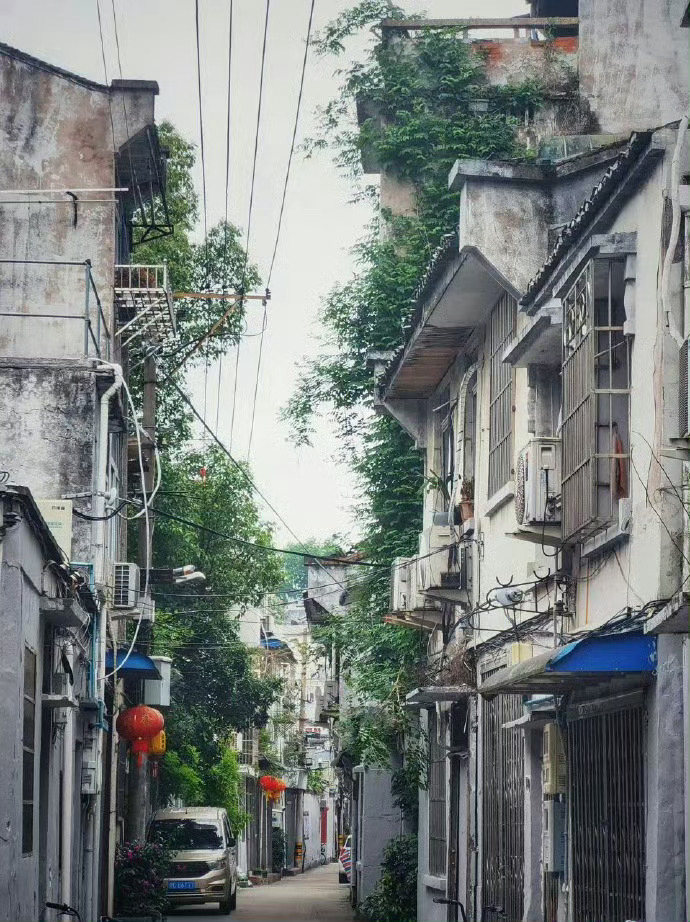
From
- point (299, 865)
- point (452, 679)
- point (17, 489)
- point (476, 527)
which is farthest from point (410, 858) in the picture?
point (299, 865)

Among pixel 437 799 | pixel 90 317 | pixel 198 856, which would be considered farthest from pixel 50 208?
pixel 198 856

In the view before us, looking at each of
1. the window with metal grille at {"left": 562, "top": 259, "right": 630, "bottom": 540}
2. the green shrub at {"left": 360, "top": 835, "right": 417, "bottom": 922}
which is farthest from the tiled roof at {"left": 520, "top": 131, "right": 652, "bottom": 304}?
the green shrub at {"left": 360, "top": 835, "right": 417, "bottom": 922}

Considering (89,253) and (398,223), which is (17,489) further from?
(398,223)

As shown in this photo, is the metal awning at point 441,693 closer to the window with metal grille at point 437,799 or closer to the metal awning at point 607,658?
the window with metal grille at point 437,799

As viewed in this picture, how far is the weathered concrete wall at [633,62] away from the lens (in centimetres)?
2339

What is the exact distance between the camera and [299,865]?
2495 inches

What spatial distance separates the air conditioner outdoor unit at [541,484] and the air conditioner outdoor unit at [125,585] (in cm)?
1009

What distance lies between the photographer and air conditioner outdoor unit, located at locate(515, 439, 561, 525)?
11.6 m

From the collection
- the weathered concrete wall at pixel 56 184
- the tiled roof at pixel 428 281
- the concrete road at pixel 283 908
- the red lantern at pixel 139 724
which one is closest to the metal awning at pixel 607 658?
the tiled roof at pixel 428 281

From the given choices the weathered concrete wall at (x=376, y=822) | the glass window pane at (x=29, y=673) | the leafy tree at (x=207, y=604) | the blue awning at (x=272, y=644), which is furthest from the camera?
the blue awning at (x=272, y=644)

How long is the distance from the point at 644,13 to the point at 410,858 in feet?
47.4

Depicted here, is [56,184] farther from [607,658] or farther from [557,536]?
[607,658]

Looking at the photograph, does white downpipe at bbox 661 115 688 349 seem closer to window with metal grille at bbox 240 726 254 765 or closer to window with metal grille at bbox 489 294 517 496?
window with metal grille at bbox 489 294 517 496

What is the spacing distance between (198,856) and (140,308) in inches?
499
